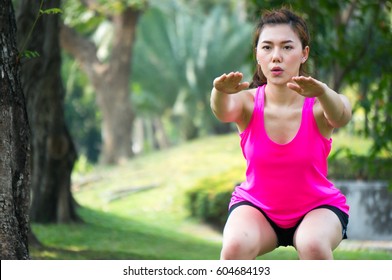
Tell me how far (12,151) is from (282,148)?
4.49ft

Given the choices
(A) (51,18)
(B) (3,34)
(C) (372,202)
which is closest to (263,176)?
(B) (3,34)

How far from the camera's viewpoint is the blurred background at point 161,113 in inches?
370

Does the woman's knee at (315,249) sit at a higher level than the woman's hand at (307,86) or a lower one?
lower

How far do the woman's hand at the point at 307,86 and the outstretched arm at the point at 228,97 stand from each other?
226 millimetres

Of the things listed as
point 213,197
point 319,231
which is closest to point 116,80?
point 213,197

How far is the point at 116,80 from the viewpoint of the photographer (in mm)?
22047

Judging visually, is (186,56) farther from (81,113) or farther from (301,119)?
(301,119)

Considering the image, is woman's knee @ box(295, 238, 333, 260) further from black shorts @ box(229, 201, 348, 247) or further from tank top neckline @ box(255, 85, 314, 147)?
tank top neckline @ box(255, 85, 314, 147)

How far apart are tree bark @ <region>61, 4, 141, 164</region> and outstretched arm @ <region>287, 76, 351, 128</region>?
17.2m

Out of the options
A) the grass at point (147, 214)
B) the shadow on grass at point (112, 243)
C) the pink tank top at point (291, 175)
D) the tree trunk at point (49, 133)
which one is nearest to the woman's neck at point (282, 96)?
the pink tank top at point (291, 175)

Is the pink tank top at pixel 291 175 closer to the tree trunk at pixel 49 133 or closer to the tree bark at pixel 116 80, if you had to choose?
the tree trunk at pixel 49 133

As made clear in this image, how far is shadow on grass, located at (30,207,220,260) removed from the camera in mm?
8047

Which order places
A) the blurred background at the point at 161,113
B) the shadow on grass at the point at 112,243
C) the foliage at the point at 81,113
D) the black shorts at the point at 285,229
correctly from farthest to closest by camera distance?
the foliage at the point at 81,113
the blurred background at the point at 161,113
the shadow on grass at the point at 112,243
the black shorts at the point at 285,229
